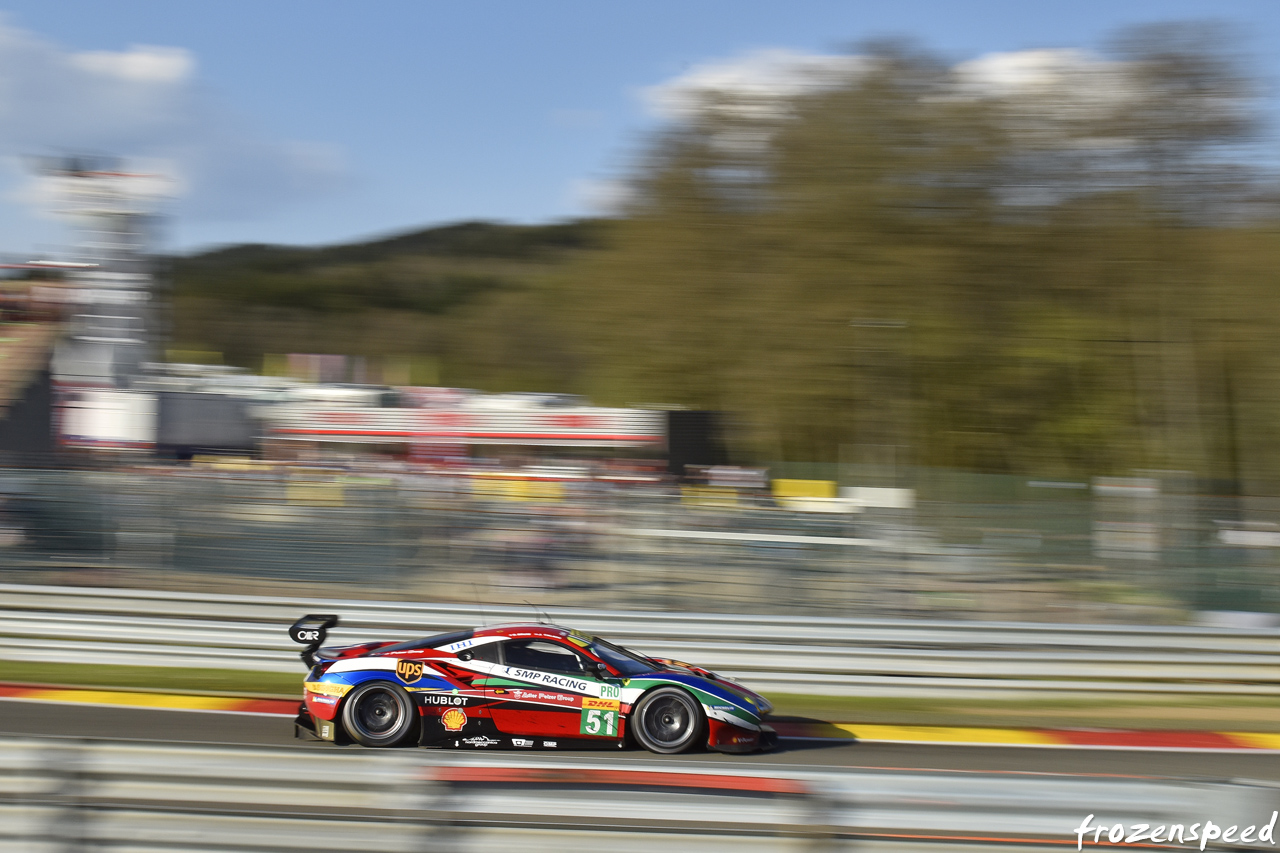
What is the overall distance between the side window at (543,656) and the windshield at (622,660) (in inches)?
8.0

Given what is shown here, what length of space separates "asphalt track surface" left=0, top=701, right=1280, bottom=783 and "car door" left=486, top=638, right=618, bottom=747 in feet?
0.79

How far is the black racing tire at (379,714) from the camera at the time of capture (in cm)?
810

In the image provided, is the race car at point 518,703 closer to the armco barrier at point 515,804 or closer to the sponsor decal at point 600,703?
the sponsor decal at point 600,703

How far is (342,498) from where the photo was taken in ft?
41.9

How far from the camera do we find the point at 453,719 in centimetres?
812

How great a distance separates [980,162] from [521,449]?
47.6ft

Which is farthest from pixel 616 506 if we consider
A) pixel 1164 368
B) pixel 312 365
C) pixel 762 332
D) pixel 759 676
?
pixel 312 365

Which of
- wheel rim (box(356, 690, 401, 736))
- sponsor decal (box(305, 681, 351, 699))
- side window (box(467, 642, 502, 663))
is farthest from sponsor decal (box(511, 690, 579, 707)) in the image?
sponsor decal (box(305, 681, 351, 699))

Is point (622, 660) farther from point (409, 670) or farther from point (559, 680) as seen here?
point (409, 670)

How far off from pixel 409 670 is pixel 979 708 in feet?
18.1

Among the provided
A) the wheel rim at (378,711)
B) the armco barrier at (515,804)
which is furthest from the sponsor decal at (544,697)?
the armco barrier at (515,804)

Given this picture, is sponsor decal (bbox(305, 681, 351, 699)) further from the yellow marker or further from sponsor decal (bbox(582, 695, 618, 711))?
the yellow marker

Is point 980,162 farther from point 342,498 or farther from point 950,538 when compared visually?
point 342,498

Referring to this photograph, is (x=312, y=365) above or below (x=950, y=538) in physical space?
above
